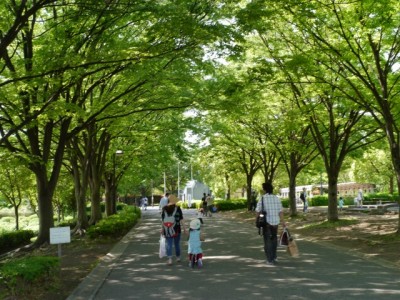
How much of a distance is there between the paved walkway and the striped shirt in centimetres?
98

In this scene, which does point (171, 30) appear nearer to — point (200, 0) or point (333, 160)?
point (200, 0)

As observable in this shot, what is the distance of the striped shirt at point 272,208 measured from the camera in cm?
950

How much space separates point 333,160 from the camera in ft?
64.0

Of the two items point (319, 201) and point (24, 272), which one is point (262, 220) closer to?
point (24, 272)

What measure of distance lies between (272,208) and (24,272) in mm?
5266

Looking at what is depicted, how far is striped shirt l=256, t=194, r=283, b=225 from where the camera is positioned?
950cm

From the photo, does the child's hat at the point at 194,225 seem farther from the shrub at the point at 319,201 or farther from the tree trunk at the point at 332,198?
the shrub at the point at 319,201

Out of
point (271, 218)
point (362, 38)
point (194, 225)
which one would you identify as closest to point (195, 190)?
point (362, 38)

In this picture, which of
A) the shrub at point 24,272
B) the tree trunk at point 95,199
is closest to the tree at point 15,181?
the tree trunk at point 95,199

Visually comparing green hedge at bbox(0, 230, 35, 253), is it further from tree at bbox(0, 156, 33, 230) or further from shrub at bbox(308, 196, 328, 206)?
Answer: shrub at bbox(308, 196, 328, 206)

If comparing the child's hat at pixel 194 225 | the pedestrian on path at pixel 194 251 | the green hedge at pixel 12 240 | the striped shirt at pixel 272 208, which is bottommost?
the green hedge at pixel 12 240

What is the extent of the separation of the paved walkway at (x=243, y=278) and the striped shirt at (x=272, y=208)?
0.98m

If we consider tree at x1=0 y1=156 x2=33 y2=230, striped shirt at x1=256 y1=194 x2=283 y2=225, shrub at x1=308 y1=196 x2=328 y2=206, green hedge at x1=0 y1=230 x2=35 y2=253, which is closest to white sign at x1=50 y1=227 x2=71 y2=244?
striped shirt at x1=256 y1=194 x2=283 y2=225

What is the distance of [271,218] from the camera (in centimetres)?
950
